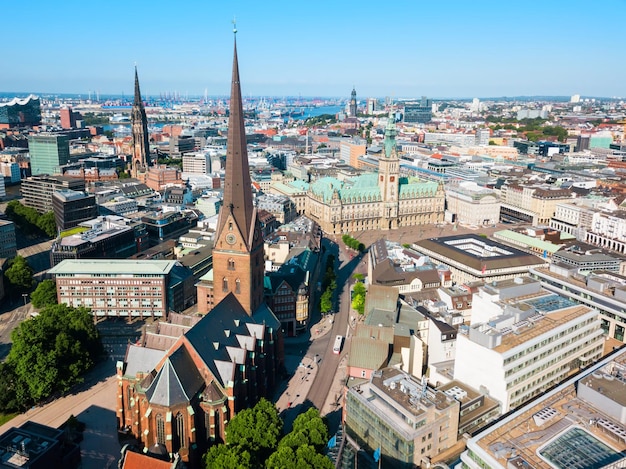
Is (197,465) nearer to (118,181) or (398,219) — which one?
(398,219)

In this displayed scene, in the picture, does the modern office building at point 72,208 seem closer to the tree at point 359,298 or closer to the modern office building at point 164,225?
the modern office building at point 164,225

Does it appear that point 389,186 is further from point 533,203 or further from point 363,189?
point 533,203

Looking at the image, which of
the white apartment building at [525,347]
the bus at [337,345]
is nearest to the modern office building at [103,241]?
the bus at [337,345]

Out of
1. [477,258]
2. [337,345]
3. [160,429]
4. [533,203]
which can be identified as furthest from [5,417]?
[533,203]

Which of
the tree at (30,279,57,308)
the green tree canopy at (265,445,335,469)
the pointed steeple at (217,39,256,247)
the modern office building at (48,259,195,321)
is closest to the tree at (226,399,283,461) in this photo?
the green tree canopy at (265,445,335,469)

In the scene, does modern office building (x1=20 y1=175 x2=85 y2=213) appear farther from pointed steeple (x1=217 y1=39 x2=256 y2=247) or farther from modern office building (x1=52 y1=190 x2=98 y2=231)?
pointed steeple (x1=217 y1=39 x2=256 y2=247)
